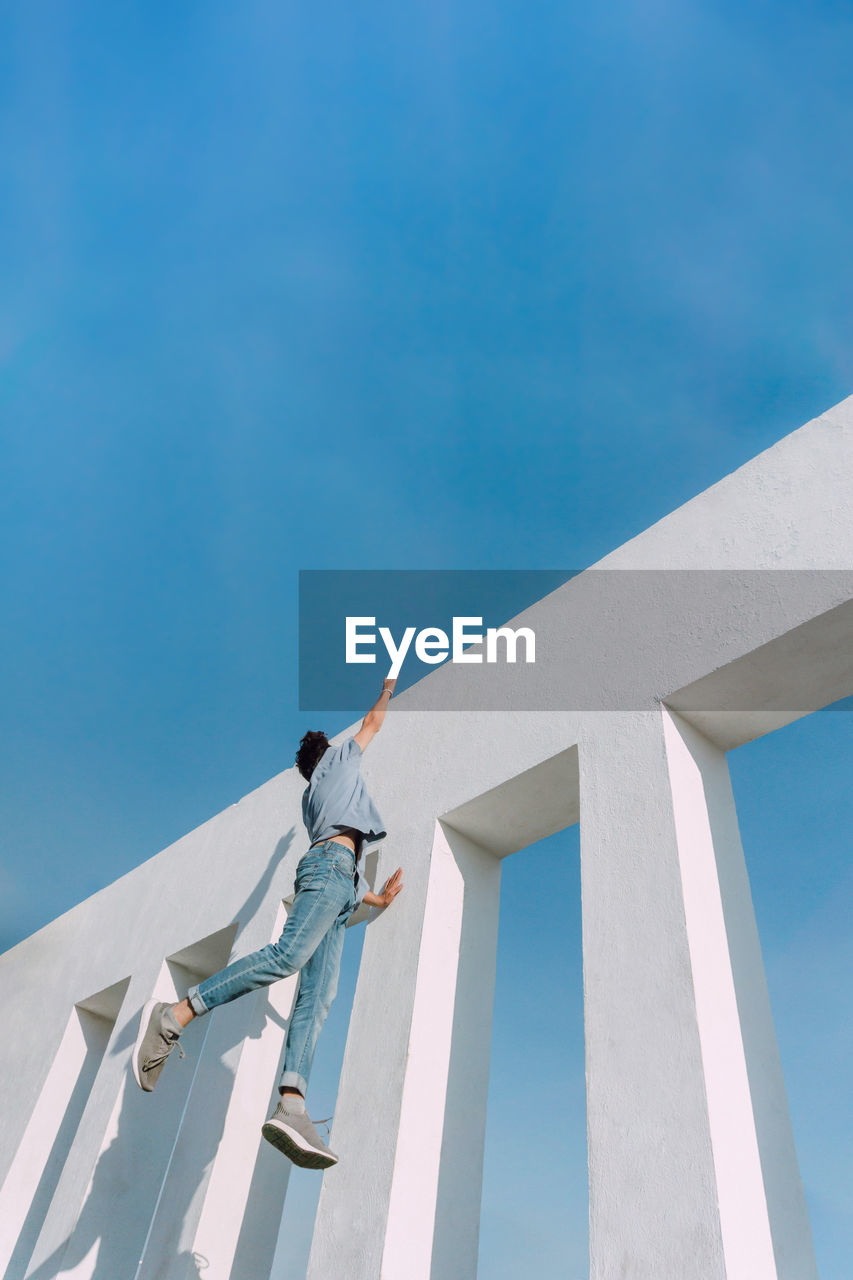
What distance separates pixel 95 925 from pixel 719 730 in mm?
5540

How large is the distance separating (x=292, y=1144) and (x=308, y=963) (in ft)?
2.27

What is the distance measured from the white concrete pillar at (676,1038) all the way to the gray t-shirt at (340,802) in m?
0.89

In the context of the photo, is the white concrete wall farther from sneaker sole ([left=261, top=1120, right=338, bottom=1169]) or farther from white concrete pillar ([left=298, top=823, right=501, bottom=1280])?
sneaker sole ([left=261, top=1120, right=338, bottom=1169])

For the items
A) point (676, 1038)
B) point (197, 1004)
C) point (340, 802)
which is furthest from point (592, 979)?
point (197, 1004)

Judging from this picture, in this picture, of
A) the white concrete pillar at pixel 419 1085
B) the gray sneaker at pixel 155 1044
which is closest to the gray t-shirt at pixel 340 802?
the white concrete pillar at pixel 419 1085

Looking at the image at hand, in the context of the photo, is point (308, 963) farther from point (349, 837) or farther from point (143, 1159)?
point (143, 1159)

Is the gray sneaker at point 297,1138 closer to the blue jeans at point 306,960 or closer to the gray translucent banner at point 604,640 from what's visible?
the blue jeans at point 306,960

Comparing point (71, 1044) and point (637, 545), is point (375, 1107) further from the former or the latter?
point (71, 1044)

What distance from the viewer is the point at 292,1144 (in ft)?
8.21


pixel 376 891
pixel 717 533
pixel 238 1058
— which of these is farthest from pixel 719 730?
pixel 238 1058

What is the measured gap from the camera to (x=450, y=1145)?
123 inches

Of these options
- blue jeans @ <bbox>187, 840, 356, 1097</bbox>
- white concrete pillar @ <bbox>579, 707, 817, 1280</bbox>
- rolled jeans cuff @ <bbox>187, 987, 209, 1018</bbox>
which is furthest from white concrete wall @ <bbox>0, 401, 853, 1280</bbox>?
rolled jeans cuff @ <bbox>187, 987, 209, 1018</bbox>

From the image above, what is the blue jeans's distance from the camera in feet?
9.46

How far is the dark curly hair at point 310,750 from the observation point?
3.82 metres
